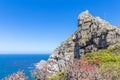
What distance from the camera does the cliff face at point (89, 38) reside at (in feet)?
320

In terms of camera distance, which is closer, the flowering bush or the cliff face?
the flowering bush

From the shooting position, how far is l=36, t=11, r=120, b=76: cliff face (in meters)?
97.5

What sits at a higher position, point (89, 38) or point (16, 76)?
point (89, 38)

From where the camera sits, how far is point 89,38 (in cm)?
11181

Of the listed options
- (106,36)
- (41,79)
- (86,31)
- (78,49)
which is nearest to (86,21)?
(86,31)

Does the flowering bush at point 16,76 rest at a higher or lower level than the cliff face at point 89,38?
lower

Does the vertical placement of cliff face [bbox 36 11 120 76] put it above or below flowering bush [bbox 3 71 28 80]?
above

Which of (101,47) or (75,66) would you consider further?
(101,47)

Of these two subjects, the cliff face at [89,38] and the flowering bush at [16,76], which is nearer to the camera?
the flowering bush at [16,76]

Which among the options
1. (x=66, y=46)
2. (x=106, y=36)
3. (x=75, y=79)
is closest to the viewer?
(x=75, y=79)

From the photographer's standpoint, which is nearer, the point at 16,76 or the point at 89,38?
the point at 16,76

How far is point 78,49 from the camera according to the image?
118 meters

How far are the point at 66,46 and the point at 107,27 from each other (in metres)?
33.5

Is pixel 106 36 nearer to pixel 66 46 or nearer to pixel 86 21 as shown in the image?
pixel 86 21
